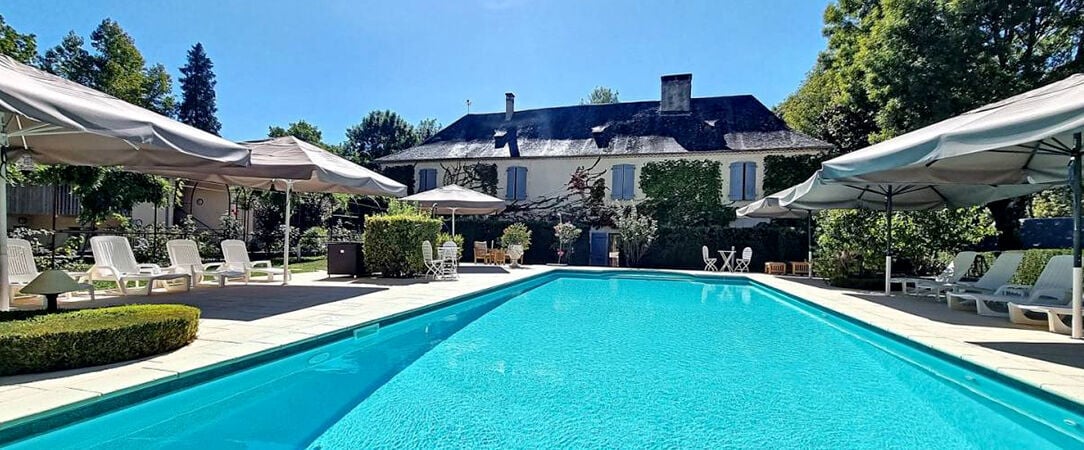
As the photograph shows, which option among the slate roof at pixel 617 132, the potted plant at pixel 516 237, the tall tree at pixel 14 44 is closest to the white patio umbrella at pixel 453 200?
the potted plant at pixel 516 237

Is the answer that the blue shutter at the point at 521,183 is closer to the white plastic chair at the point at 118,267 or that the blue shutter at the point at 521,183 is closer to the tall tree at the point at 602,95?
the white plastic chair at the point at 118,267

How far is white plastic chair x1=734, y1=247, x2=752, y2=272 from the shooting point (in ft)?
55.4

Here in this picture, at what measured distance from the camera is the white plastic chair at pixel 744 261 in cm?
1688

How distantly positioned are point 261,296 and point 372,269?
398 centimetres

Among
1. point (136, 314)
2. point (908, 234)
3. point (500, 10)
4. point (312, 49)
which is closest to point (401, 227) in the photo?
point (500, 10)

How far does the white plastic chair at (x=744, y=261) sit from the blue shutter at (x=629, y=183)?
205 inches

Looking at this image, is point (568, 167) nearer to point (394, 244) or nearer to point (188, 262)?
point (394, 244)

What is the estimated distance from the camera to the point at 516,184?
23438mm

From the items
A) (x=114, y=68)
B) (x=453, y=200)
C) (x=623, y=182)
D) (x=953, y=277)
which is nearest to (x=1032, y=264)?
(x=953, y=277)

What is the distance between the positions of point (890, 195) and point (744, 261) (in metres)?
8.06

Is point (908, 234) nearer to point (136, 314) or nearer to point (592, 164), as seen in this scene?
point (592, 164)

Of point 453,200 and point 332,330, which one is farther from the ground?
point 453,200

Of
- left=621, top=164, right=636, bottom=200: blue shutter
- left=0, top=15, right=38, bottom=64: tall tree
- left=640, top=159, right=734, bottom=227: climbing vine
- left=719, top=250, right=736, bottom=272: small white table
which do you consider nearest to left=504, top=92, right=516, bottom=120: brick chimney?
Result: left=621, top=164, right=636, bottom=200: blue shutter

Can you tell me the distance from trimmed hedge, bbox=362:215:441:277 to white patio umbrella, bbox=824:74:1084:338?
849cm
